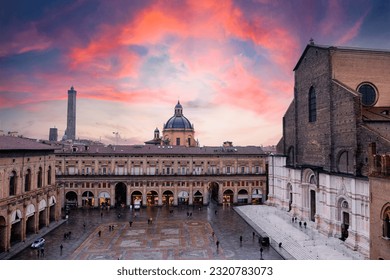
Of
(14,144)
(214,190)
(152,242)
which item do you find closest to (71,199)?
(14,144)

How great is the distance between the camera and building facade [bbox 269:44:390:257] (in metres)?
24.2

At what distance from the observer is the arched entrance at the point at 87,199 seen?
43125 millimetres

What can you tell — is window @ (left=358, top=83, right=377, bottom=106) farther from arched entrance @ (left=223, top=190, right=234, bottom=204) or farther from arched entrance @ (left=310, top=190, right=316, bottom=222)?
arched entrance @ (left=223, top=190, right=234, bottom=204)

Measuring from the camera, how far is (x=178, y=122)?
65000 millimetres

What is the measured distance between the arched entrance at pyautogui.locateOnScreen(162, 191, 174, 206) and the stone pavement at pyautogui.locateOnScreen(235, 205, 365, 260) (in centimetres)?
1149

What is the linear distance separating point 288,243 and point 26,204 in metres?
22.0

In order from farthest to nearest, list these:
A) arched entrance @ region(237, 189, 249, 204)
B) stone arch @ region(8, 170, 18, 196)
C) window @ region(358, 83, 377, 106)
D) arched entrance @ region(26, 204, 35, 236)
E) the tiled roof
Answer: arched entrance @ region(237, 189, 249, 204)
window @ region(358, 83, 377, 106)
arched entrance @ region(26, 204, 35, 236)
stone arch @ region(8, 170, 18, 196)
the tiled roof

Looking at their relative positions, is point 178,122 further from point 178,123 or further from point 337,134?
point 337,134

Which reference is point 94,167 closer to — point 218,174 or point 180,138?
point 218,174

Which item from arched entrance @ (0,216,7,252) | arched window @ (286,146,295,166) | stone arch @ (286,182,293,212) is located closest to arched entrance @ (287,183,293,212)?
stone arch @ (286,182,293,212)

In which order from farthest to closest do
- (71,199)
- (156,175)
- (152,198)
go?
(152,198) → (156,175) → (71,199)

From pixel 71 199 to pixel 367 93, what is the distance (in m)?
38.2

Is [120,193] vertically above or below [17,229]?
above

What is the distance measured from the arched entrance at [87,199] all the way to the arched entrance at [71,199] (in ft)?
3.38
